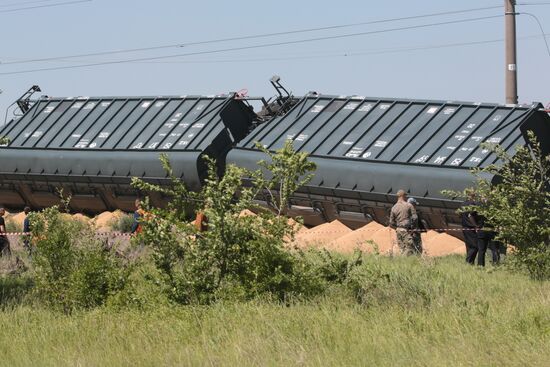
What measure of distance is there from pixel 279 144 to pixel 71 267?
13.8 m

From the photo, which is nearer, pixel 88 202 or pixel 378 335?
pixel 378 335

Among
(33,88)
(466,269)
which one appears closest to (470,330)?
(466,269)

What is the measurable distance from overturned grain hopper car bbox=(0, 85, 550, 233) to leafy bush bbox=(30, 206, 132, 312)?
10121 mm

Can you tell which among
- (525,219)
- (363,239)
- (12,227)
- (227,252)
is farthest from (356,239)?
(227,252)

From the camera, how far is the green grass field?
10852 millimetres

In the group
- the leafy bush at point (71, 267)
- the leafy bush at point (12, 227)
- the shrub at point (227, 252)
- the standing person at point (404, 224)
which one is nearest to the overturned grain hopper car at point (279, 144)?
the leafy bush at point (12, 227)

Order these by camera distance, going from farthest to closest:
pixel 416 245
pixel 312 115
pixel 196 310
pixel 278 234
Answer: pixel 312 115 → pixel 416 245 → pixel 278 234 → pixel 196 310

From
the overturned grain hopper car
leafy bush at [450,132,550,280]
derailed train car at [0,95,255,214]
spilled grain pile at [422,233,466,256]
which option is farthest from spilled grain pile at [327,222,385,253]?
leafy bush at [450,132,550,280]

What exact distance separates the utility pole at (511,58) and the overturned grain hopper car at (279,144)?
3.80 ft

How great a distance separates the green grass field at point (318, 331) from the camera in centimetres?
1085

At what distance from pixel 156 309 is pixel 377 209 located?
13.5 m

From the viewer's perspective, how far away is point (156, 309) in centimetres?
1452

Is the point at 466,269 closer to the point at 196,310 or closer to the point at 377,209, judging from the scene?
the point at 196,310

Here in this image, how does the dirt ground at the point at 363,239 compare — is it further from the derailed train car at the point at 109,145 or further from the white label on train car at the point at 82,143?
the white label on train car at the point at 82,143
